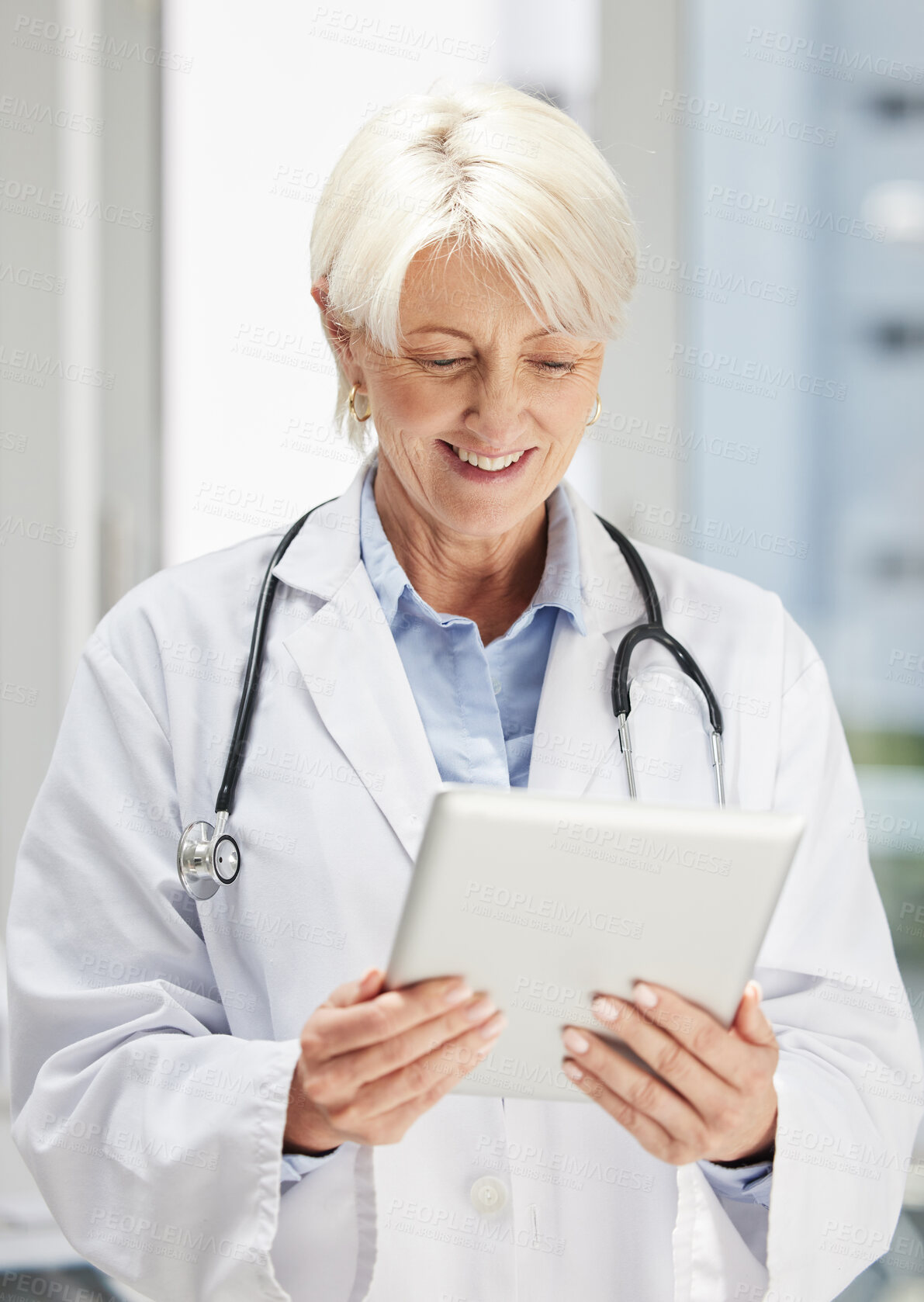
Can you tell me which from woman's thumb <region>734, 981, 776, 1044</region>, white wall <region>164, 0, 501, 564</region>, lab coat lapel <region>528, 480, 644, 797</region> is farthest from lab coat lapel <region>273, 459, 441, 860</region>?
white wall <region>164, 0, 501, 564</region>

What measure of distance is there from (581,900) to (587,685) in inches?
15.7

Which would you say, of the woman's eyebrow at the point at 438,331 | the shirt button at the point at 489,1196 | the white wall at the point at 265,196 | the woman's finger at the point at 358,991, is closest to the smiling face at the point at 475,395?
the woman's eyebrow at the point at 438,331

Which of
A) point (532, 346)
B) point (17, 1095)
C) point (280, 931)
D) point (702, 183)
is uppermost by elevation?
point (702, 183)

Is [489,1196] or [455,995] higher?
[455,995]

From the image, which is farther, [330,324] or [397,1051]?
[330,324]

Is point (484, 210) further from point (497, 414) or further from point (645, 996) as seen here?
point (645, 996)

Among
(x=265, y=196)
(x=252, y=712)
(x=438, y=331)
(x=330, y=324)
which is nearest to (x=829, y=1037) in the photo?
(x=252, y=712)

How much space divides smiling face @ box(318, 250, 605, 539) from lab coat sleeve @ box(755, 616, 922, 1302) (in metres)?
0.34

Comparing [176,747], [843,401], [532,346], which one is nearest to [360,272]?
[532,346]

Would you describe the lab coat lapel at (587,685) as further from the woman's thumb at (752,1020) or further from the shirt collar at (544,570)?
the woman's thumb at (752,1020)

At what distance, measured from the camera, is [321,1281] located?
0.97 metres

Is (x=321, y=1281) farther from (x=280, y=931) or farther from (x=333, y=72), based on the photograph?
(x=333, y=72)

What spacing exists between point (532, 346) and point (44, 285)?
4.49 feet

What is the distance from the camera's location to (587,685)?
1.11 metres
